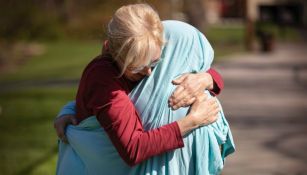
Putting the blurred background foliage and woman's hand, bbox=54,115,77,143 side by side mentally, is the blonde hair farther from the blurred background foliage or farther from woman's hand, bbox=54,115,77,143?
woman's hand, bbox=54,115,77,143

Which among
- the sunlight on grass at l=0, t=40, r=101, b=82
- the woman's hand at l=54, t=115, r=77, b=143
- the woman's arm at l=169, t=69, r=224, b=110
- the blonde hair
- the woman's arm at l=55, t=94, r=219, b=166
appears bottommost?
the sunlight on grass at l=0, t=40, r=101, b=82

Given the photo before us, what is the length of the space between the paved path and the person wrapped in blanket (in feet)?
15.2

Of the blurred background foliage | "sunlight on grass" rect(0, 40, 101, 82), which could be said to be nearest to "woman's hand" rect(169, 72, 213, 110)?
the blurred background foliage

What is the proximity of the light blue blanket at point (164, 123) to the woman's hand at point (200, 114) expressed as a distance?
0.03m

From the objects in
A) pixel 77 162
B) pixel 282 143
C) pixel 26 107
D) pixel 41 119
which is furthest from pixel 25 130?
pixel 77 162

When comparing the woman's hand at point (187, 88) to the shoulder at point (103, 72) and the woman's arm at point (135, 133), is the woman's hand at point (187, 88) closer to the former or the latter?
the woman's arm at point (135, 133)

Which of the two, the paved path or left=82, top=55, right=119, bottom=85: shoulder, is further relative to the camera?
the paved path

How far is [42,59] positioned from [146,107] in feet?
105

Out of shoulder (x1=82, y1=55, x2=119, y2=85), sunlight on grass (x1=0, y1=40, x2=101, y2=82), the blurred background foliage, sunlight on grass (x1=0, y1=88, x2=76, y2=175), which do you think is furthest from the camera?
sunlight on grass (x1=0, y1=40, x2=101, y2=82)

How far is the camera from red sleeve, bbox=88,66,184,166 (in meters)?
2.41

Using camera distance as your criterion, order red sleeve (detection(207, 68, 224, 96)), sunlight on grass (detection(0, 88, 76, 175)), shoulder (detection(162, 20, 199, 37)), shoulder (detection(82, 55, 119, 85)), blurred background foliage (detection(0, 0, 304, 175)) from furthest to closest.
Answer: blurred background foliage (detection(0, 0, 304, 175)), sunlight on grass (detection(0, 88, 76, 175)), red sleeve (detection(207, 68, 224, 96)), shoulder (detection(162, 20, 199, 37)), shoulder (detection(82, 55, 119, 85))

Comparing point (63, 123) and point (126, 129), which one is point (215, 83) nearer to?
point (126, 129)

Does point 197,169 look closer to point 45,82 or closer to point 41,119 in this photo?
point 41,119

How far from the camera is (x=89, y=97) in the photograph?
8.20 ft
